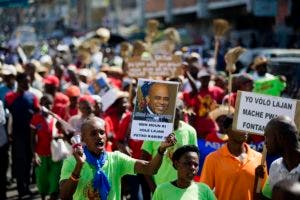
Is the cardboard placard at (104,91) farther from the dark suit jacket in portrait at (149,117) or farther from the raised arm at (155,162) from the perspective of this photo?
the raised arm at (155,162)

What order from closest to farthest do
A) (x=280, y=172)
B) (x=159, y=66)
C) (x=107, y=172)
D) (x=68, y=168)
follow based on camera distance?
(x=280, y=172), (x=68, y=168), (x=107, y=172), (x=159, y=66)

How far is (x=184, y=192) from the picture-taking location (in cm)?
451

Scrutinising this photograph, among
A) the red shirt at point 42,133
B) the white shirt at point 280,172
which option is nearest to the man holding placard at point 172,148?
the white shirt at point 280,172

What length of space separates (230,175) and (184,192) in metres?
0.68

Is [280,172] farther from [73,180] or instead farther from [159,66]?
[159,66]

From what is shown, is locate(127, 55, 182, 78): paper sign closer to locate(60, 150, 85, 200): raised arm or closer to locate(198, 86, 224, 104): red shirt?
locate(198, 86, 224, 104): red shirt

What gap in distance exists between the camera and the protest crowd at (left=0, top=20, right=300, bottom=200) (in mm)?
4551

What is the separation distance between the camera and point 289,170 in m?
4.35

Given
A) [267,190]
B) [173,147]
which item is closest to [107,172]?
[267,190]

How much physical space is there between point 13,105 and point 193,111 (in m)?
2.52

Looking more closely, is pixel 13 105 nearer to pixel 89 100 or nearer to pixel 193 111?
pixel 89 100

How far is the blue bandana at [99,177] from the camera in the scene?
15.4 feet

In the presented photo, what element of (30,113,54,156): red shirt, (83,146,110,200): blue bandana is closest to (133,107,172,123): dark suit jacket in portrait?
(83,146,110,200): blue bandana

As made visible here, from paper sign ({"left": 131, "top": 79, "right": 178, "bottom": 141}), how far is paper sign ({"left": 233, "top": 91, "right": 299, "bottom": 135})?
596 millimetres
